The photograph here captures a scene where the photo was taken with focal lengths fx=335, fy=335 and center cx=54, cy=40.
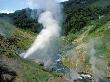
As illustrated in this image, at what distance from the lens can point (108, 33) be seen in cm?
16938

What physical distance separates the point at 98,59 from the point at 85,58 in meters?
6.50

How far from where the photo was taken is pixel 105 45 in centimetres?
14950

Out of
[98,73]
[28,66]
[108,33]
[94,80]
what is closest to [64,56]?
[108,33]

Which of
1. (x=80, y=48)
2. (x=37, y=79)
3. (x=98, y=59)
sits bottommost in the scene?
(x=37, y=79)

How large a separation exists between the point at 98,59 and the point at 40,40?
25633 mm

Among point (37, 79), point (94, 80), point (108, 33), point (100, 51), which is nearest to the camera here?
point (37, 79)

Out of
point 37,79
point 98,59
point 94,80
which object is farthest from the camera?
point 98,59

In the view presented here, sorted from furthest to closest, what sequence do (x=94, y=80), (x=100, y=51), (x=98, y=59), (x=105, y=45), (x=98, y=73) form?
(x=105, y=45), (x=100, y=51), (x=98, y=59), (x=98, y=73), (x=94, y=80)

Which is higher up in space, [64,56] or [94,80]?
[64,56]

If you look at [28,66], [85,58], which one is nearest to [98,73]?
[85,58]

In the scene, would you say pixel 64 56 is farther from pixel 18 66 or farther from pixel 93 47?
pixel 18 66

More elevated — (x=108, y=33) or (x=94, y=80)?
(x=108, y=33)

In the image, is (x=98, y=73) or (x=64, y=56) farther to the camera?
(x=64, y=56)

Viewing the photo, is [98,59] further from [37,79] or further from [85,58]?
[37,79]
